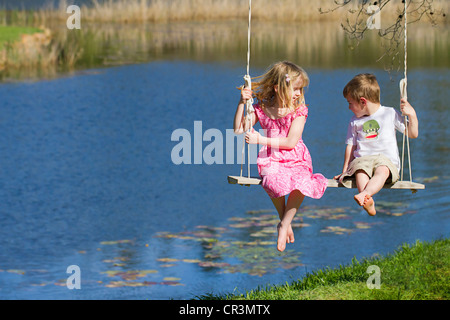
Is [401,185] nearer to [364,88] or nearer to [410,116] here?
[410,116]

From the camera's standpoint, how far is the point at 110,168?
60.3 ft

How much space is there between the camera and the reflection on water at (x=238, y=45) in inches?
1275

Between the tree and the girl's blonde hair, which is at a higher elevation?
the tree

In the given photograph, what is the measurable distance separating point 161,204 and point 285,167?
907cm

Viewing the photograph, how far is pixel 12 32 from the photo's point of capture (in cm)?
3092

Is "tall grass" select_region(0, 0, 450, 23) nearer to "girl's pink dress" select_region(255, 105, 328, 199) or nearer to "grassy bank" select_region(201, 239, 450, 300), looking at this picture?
"grassy bank" select_region(201, 239, 450, 300)

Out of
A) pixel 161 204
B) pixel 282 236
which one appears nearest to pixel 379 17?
pixel 161 204

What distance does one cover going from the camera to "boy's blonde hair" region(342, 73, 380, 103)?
23.1 ft

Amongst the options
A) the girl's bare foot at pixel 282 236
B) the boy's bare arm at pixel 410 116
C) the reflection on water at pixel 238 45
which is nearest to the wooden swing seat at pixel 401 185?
the boy's bare arm at pixel 410 116

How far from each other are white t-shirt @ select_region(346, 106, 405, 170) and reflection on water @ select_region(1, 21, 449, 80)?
19.6 m

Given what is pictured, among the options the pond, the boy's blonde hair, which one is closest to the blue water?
the pond

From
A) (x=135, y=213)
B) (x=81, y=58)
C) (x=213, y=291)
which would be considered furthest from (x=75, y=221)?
(x=81, y=58)

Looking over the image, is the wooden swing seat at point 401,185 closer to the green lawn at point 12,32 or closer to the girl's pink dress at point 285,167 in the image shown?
the girl's pink dress at point 285,167
